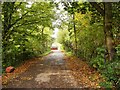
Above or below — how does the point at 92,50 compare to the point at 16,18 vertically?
below

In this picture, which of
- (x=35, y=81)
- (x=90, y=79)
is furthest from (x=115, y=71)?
(x=35, y=81)

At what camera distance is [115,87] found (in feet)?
25.9

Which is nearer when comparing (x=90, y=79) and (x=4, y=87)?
(x=4, y=87)

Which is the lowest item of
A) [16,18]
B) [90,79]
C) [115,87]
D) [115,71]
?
[90,79]

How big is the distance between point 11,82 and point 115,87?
5086 millimetres

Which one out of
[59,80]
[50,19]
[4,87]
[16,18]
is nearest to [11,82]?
[4,87]

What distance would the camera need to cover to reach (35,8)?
19.1 m

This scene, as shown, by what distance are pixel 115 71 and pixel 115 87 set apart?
0.76 meters

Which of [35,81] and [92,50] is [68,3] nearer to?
[92,50]

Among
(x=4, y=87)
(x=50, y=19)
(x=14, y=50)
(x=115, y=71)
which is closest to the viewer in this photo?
(x=115, y=71)

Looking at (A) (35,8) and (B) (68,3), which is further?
(A) (35,8)

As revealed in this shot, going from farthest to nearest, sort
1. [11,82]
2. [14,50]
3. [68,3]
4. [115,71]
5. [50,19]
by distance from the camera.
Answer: [50,19] < [14,50] < [68,3] < [11,82] < [115,71]

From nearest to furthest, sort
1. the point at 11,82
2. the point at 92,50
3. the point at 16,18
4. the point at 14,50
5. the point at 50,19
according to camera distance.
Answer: the point at 11,82, the point at 92,50, the point at 14,50, the point at 16,18, the point at 50,19

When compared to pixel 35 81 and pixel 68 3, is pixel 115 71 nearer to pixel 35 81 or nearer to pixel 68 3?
pixel 35 81
